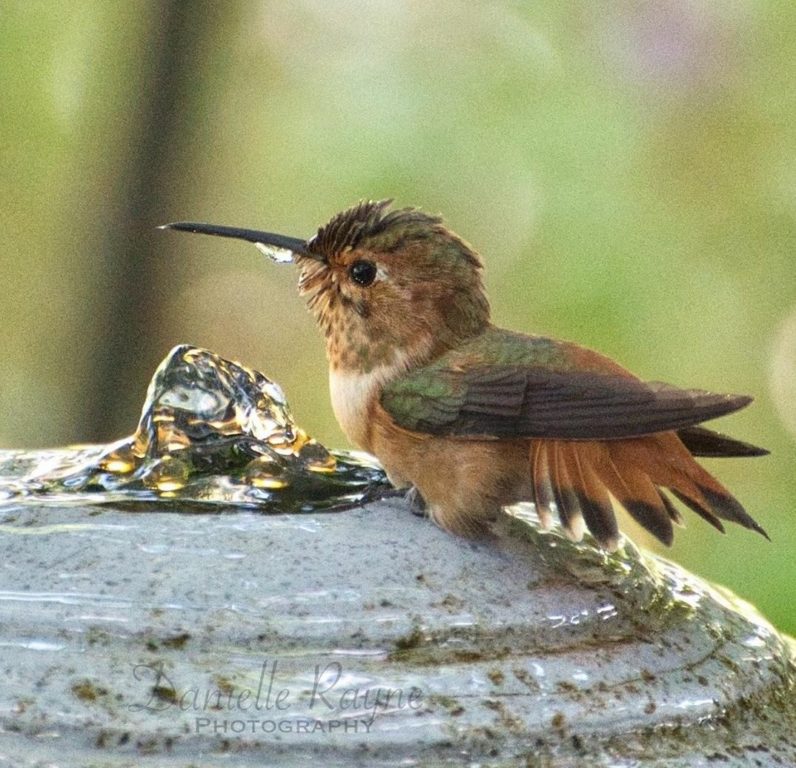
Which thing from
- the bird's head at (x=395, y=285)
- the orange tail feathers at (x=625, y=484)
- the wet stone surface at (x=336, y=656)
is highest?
the bird's head at (x=395, y=285)

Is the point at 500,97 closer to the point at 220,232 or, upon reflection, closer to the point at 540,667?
the point at 220,232

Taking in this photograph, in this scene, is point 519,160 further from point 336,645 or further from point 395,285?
point 336,645

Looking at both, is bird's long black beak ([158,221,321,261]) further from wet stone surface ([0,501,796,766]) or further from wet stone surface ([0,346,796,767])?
wet stone surface ([0,501,796,766])

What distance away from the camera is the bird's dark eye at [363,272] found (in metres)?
2.88

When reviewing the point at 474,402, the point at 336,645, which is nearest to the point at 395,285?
the point at 474,402

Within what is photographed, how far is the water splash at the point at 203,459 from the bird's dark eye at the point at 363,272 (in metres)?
0.34

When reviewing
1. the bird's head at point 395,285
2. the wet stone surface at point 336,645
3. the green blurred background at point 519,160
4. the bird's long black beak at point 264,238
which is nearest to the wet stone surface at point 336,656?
the wet stone surface at point 336,645

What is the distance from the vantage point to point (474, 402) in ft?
8.74

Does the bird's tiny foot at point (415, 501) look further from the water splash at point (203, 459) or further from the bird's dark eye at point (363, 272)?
the bird's dark eye at point (363, 272)

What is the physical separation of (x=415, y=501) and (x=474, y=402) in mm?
237

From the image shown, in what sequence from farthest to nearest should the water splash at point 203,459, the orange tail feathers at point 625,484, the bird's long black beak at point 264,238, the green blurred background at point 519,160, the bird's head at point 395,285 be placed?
the green blurred background at point 519,160, the bird's long black beak at point 264,238, the bird's head at point 395,285, the orange tail feathers at point 625,484, the water splash at point 203,459

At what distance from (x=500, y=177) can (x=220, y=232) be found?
130 inches

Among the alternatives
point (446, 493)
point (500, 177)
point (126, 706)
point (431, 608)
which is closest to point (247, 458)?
point (446, 493)

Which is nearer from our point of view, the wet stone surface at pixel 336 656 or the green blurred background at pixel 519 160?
the wet stone surface at pixel 336 656
